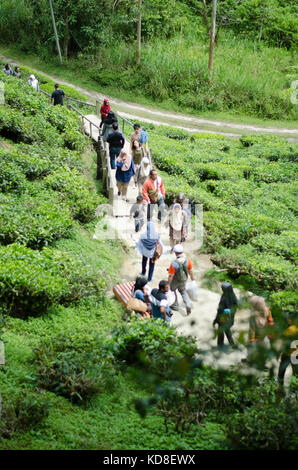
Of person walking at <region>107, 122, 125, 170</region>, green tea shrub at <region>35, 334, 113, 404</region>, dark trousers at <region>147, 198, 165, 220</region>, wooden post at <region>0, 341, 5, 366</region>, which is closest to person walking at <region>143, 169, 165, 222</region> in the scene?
dark trousers at <region>147, 198, 165, 220</region>

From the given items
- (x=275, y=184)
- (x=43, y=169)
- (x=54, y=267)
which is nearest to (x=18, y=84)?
(x=43, y=169)

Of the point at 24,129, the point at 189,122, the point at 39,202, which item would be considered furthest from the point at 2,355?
the point at 189,122

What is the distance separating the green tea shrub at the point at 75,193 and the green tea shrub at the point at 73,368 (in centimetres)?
519

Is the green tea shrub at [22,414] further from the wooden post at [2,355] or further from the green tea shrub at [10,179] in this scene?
the green tea shrub at [10,179]

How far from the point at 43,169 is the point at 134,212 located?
3540 millimetres

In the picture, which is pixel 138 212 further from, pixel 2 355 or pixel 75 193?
pixel 2 355

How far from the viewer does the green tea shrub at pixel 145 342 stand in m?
6.58

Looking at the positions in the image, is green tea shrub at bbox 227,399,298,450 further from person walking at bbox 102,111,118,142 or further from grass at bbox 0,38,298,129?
grass at bbox 0,38,298,129

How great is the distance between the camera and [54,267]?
8359 mm

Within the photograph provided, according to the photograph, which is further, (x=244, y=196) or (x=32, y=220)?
(x=244, y=196)

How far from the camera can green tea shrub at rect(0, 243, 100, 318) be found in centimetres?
757

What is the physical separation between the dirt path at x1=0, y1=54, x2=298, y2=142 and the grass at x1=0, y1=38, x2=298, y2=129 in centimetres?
55

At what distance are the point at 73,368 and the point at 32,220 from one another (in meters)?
4.30

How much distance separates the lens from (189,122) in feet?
92.8
